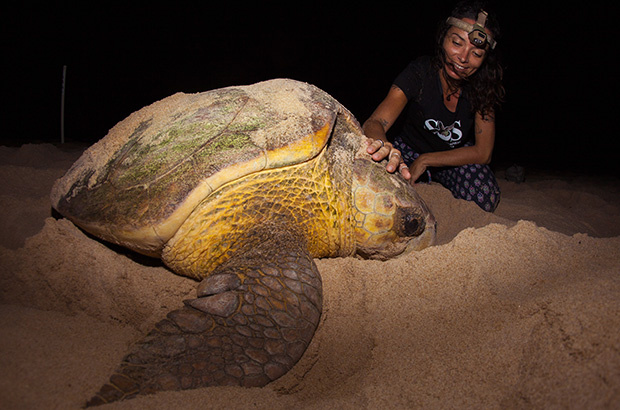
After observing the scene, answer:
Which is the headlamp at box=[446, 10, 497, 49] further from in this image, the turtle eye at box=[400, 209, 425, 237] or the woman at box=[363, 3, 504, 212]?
the turtle eye at box=[400, 209, 425, 237]

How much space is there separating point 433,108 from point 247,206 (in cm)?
166

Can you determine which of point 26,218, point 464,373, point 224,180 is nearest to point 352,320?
point 464,373

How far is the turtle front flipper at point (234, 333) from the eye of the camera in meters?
0.91

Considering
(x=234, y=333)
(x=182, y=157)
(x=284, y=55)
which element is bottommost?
(x=234, y=333)

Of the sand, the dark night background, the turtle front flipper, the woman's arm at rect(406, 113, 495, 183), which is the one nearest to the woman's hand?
the sand

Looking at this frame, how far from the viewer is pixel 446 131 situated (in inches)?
96.2

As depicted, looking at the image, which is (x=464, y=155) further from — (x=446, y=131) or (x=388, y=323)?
(x=388, y=323)

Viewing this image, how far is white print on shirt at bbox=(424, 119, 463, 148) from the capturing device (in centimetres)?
243

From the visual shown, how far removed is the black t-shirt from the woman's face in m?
0.19

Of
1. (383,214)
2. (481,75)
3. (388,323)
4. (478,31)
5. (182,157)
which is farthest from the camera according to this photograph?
(481,75)

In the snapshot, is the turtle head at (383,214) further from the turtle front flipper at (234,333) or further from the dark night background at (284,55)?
the dark night background at (284,55)

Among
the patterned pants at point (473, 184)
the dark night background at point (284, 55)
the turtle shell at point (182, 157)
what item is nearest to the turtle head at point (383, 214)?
the turtle shell at point (182, 157)

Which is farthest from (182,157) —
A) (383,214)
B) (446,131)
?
(446,131)

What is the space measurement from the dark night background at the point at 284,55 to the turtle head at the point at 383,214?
4.92 m
